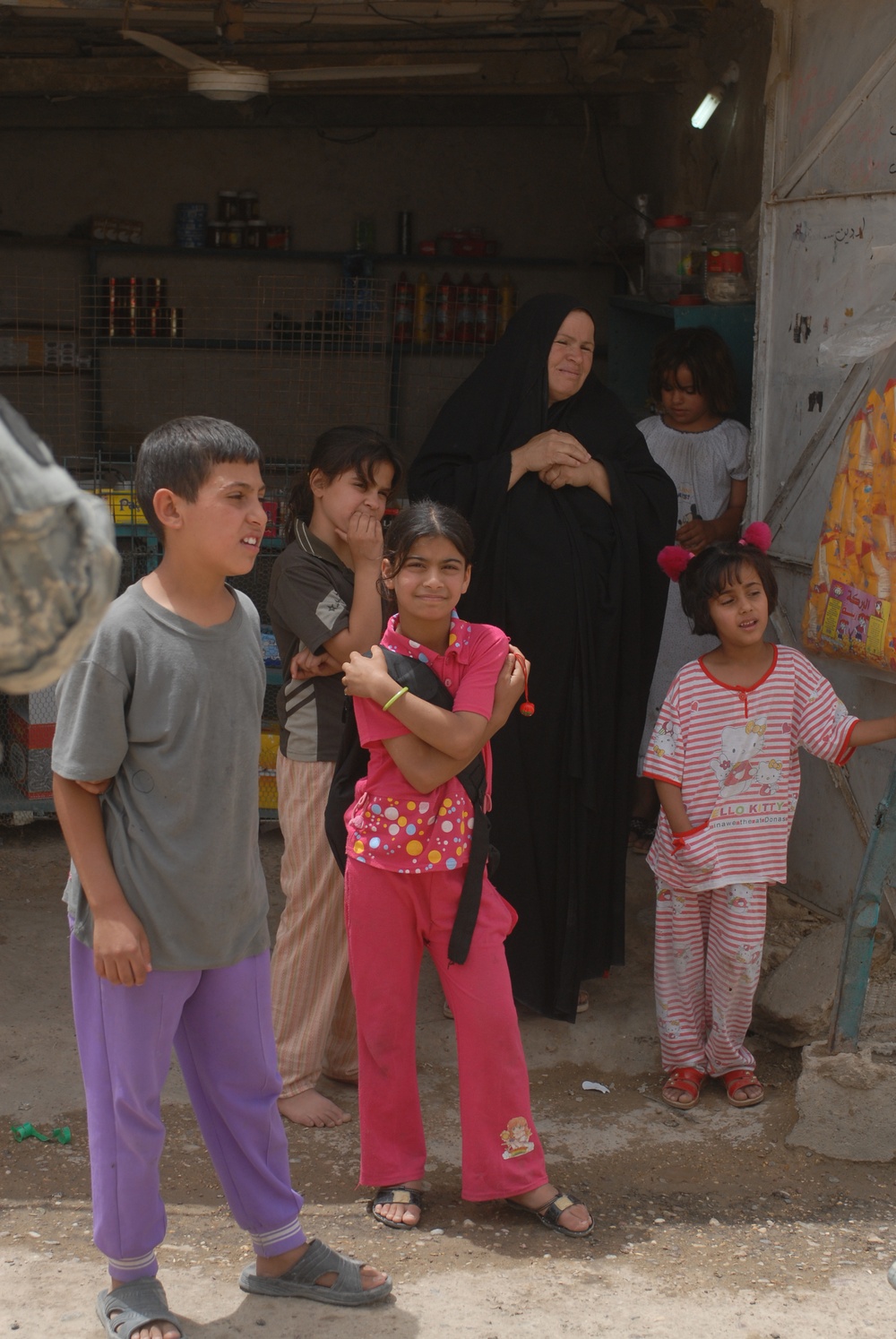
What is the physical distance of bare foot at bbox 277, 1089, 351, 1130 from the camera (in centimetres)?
311

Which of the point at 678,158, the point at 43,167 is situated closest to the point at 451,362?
the point at 678,158

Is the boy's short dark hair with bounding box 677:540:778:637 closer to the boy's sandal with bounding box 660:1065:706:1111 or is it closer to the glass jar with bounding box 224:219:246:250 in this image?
the boy's sandal with bounding box 660:1065:706:1111

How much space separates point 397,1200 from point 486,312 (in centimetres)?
545

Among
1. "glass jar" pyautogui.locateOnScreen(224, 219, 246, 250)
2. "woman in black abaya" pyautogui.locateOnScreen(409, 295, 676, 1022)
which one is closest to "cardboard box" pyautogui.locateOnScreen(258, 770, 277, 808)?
"woman in black abaya" pyautogui.locateOnScreen(409, 295, 676, 1022)

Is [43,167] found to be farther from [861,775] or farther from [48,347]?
[861,775]

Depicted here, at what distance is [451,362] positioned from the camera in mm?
7473

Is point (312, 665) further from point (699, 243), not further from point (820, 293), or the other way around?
point (699, 243)

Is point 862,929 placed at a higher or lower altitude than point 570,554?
lower

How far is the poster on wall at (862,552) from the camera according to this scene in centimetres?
A: 296

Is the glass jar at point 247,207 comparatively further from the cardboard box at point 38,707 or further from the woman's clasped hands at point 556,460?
the woman's clasped hands at point 556,460

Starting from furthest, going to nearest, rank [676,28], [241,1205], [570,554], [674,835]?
[676,28] < [570,554] < [674,835] < [241,1205]

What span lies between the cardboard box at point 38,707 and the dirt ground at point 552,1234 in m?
1.44

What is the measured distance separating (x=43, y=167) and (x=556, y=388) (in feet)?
16.9

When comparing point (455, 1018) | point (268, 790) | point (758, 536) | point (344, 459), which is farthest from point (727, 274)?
point (455, 1018)
